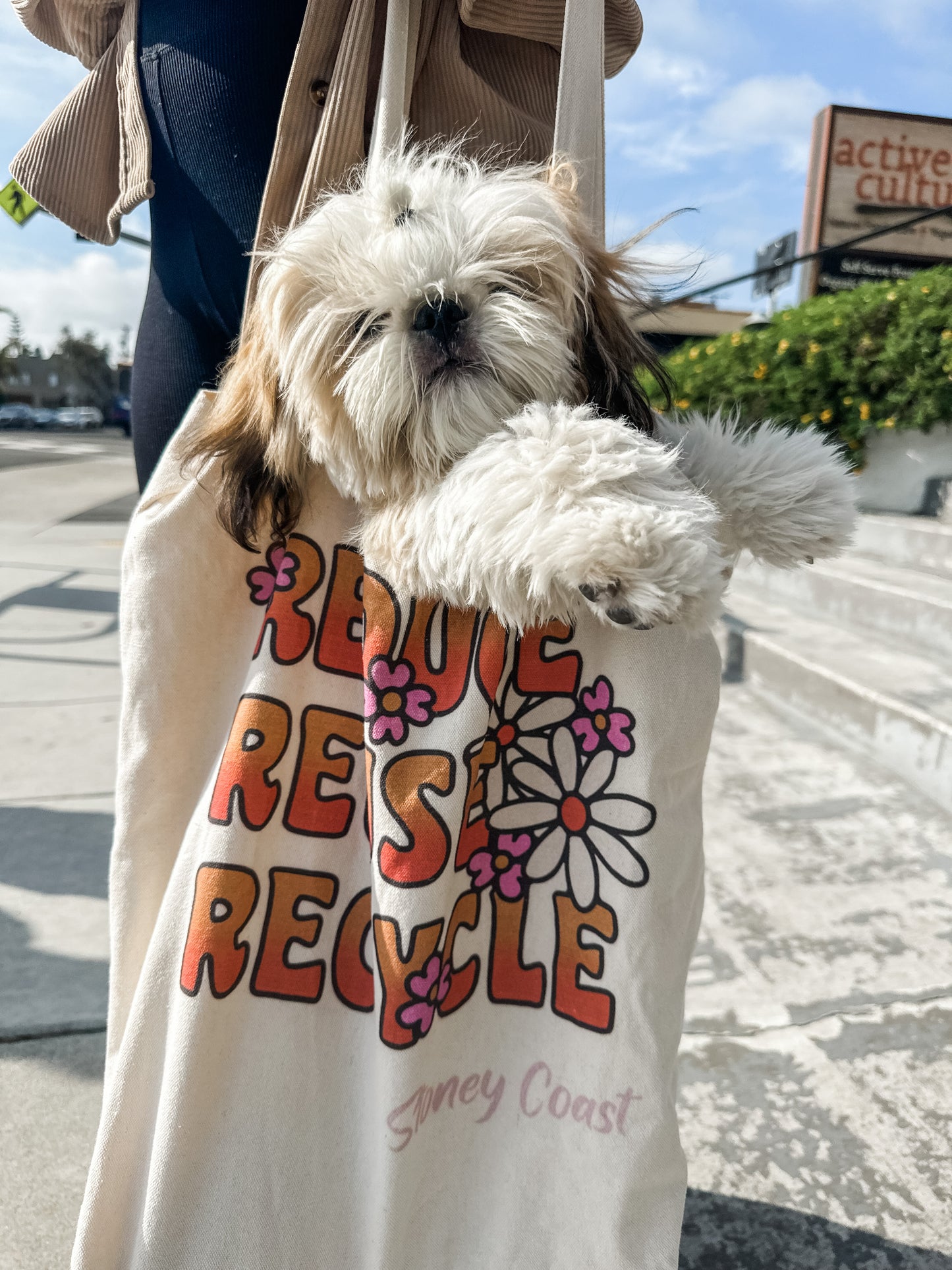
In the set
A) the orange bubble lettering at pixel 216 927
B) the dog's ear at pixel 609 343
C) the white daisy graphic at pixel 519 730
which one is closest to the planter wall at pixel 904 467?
the dog's ear at pixel 609 343

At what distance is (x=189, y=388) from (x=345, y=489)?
41 cm

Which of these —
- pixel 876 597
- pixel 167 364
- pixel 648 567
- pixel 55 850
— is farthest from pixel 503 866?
pixel 876 597

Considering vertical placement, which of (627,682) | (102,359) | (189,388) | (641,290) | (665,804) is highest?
(102,359)

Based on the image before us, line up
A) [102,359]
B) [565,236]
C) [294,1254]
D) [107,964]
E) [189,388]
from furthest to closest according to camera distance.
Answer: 1. [102,359]
2. [107,964]
3. [189,388]
4. [294,1254]
5. [565,236]

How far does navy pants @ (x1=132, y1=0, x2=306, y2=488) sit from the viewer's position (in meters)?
1.21

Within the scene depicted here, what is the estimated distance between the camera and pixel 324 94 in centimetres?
113

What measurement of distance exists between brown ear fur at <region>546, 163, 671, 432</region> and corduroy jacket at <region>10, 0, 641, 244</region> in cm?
25

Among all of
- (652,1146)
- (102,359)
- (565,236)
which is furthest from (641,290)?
(102,359)

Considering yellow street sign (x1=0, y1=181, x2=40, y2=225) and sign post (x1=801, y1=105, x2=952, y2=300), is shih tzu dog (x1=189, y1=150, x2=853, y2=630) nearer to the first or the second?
yellow street sign (x1=0, y1=181, x2=40, y2=225)

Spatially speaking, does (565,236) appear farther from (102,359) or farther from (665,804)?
(102,359)

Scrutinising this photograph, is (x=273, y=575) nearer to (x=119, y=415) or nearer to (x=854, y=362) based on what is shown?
(x=854, y=362)

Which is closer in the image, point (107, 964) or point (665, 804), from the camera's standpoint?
point (665, 804)

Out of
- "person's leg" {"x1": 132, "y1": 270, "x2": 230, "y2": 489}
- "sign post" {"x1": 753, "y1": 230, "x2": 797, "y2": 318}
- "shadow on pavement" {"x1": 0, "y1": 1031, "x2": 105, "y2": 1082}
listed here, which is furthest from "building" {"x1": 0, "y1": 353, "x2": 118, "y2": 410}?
"person's leg" {"x1": 132, "y1": 270, "x2": 230, "y2": 489}

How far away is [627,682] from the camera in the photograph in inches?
40.6
